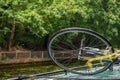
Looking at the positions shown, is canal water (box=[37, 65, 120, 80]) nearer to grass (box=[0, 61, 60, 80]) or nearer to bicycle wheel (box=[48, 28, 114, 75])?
bicycle wheel (box=[48, 28, 114, 75])

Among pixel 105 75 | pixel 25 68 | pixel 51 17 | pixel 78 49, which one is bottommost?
pixel 25 68

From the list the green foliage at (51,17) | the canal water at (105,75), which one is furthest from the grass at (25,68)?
the canal water at (105,75)

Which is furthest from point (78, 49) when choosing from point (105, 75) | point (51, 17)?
point (51, 17)

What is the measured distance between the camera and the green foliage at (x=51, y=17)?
2698 cm

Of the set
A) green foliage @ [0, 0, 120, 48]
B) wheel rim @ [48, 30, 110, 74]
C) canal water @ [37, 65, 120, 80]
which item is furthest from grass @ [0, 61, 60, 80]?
wheel rim @ [48, 30, 110, 74]

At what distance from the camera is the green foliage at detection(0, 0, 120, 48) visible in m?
27.0

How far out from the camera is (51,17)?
2909 centimetres

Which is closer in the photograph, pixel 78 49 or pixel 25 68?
pixel 78 49

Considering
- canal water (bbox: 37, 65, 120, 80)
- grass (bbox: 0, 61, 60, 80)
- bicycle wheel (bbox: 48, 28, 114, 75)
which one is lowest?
grass (bbox: 0, 61, 60, 80)

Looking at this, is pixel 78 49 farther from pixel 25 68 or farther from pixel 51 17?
pixel 51 17

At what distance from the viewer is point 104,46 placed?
4152 millimetres

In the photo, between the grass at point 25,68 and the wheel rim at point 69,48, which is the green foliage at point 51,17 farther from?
the wheel rim at point 69,48

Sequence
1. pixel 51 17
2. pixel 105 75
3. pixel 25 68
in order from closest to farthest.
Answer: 1. pixel 105 75
2. pixel 25 68
3. pixel 51 17

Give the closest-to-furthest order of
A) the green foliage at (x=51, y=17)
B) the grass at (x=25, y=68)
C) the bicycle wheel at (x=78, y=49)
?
the bicycle wheel at (x=78, y=49) < the grass at (x=25, y=68) < the green foliage at (x=51, y=17)
